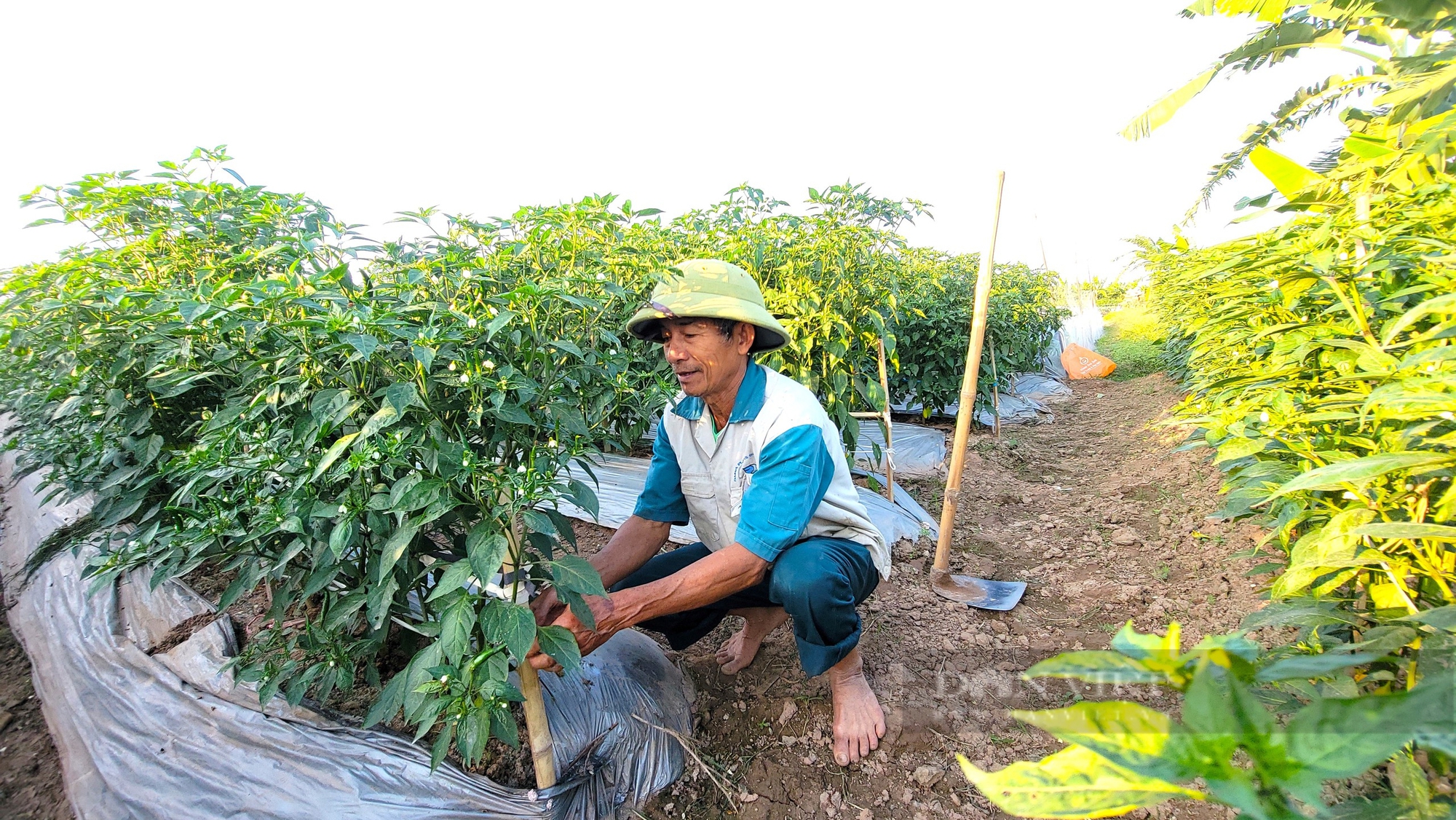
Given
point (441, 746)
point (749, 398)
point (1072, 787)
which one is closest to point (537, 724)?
point (441, 746)

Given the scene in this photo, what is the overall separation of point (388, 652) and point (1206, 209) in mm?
7132

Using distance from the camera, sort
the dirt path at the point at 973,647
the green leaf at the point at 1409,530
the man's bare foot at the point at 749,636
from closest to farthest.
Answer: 1. the green leaf at the point at 1409,530
2. the dirt path at the point at 973,647
3. the man's bare foot at the point at 749,636

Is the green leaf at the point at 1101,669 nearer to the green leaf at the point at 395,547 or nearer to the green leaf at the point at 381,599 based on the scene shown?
the green leaf at the point at 395,547

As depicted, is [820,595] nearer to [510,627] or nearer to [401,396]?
[510,627]

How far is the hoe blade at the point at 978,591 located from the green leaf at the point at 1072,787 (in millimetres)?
2323

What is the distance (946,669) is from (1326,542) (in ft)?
4.14

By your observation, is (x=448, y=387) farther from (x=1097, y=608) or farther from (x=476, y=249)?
(x=1097, y=608)

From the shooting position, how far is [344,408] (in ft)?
3.93

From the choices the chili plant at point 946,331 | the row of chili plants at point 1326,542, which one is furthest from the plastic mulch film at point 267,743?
the chili plant at point 946,331

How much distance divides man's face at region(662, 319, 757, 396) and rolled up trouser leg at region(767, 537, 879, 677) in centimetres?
53

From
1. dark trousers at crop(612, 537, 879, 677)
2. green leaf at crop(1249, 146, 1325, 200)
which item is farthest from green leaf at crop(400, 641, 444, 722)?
green leaf at crop(1249, 146, 1325, 200)

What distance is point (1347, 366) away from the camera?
1.30 meters

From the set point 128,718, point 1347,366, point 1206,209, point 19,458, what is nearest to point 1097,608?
point 1347,366

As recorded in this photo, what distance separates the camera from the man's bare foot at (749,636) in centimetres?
218
